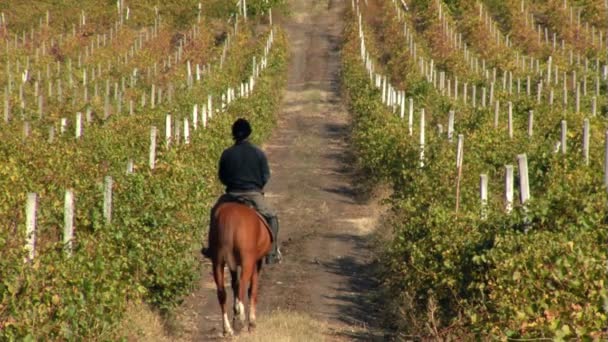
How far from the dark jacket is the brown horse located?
19.6 inches

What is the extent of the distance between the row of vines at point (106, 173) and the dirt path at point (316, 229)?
3.28 feet

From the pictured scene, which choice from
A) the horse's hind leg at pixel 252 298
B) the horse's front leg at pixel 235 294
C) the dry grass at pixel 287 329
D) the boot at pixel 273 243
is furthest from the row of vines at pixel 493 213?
the horse's front leg at pixel 235 294

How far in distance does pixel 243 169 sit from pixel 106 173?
475 centimetres

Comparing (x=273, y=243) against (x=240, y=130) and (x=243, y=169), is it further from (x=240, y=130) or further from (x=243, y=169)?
(x=240, y=130)

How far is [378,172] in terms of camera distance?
2952 centimetres

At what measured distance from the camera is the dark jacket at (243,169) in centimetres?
1569

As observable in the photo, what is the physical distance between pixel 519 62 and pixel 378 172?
32169 mm

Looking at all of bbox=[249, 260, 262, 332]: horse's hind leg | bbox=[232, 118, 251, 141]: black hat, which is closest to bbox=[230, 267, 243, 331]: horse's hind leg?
bbox=[249, 260, 262, 332]: horse's hind leg

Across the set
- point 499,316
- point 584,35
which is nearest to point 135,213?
point 499,316

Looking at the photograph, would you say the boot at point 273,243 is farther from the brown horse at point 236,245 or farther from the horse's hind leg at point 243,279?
the horse's hind leg at point 243,279

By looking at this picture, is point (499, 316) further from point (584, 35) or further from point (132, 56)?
point (584, 35)

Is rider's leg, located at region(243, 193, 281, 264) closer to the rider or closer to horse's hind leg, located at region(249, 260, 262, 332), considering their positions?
the rider

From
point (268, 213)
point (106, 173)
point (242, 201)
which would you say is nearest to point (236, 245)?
point (242, 201)

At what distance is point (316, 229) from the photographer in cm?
2505
